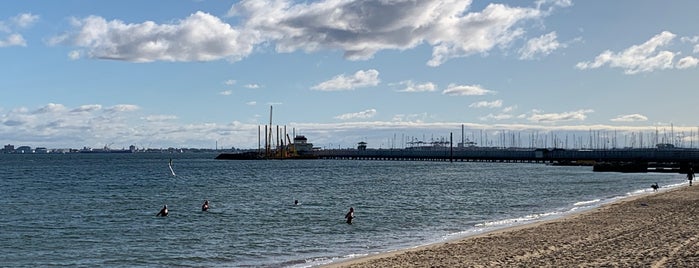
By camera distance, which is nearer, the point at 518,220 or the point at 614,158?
the point at 518,220

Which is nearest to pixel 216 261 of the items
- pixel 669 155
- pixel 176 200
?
pixel 176 200

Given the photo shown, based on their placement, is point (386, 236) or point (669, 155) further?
point (669, 155)

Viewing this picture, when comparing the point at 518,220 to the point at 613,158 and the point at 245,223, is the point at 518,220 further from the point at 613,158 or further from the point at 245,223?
the point at 613,158

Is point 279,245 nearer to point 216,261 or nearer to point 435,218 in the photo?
point 216,261

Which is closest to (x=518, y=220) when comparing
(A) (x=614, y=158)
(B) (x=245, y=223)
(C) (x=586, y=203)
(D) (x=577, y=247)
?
(C) (x=586, y=203)

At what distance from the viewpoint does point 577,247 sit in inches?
862

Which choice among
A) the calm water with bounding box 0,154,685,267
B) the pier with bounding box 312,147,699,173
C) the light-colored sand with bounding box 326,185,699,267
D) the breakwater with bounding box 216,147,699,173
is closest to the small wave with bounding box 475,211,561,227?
the calm water with bounding box 0,154,685,267

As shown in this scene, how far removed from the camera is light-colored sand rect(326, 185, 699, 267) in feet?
61.5

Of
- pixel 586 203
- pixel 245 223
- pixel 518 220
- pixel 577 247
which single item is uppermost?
pixel 577 247

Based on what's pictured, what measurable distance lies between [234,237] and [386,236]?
6759 mm

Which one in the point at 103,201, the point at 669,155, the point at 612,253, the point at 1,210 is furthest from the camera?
the point at 669,155

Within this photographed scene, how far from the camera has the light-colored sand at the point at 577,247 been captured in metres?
18.7

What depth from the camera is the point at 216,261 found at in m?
23.9

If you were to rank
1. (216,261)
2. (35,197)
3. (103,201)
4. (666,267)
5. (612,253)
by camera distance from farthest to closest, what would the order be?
(35,197)
(103,201)
(216,261)
(612,253)
(666,267)
